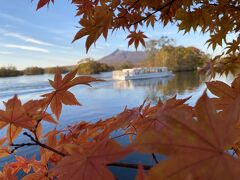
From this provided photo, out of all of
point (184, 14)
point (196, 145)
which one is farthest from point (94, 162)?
point (184, 14)

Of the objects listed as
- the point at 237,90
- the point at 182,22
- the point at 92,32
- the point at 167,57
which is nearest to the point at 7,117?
the point at 92,32

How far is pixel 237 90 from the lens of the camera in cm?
38

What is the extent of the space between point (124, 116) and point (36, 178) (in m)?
0.24

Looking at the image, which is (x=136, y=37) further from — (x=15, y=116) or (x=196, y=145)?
(x=196, y=145)

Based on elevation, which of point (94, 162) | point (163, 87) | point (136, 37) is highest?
point (136, 37)

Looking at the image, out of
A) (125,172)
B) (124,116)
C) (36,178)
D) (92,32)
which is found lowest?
(125,172)

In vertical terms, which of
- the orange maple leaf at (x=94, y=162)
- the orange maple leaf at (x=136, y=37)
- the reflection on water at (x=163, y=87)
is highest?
the orange maple leaf at (x=136, y=37)

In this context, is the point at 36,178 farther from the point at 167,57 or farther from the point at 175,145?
the point at 167,57

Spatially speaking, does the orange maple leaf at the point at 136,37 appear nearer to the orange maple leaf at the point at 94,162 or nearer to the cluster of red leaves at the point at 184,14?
the cluster of red leaves at the point at 184,14

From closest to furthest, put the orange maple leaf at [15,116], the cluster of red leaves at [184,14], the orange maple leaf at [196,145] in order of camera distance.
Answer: the orange maple leaf at [196,145]
the orange maple leaf at [15,116]
the cluster of red leaves at [184,14]

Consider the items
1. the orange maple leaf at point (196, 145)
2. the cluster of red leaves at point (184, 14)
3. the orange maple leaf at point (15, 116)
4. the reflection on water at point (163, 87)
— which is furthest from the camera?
the reflection on water at point (163, 87)

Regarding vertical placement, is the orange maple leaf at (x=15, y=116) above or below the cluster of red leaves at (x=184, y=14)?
below

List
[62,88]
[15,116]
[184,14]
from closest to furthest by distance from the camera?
1. [15,116]
2. [62,88]
3. [184,14]

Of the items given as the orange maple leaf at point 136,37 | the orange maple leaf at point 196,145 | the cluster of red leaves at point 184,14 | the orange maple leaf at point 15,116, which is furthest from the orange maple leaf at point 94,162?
the orange maple leaf at point 136,37
